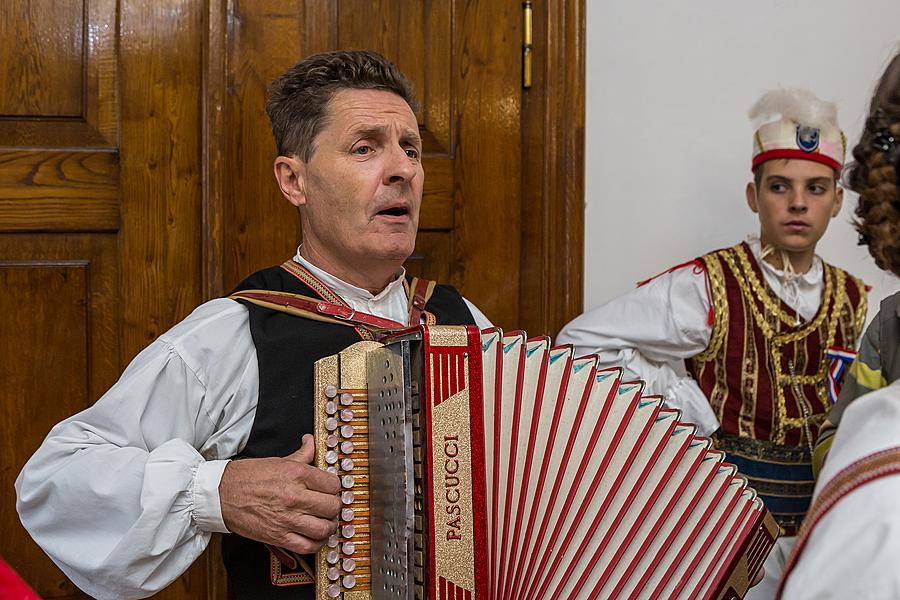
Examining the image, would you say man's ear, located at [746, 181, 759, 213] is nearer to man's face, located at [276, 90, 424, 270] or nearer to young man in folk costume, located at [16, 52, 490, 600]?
young man in folk costume, located at [16, 52, 490, 600]

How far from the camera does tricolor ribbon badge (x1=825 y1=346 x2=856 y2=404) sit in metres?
2.31

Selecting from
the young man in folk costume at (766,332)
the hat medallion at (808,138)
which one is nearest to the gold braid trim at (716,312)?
the young man in folk costume at (766,332)

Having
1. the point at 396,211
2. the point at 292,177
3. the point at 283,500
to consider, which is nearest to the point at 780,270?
the point at 396,211

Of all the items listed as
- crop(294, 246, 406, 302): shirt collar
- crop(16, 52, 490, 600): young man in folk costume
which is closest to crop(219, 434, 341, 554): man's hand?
crop(16, 52, 490, 600): young man in folk costume

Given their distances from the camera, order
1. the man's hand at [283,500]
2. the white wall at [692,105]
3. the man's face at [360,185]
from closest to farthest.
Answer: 1. the man's hand at [283,500]
2. the man's face at [360,185]
3. the white wall at [692,105]

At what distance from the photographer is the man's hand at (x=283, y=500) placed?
1.32m

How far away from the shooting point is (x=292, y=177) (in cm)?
167

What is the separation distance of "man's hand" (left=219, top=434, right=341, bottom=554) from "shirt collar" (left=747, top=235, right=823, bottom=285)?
1386 mm

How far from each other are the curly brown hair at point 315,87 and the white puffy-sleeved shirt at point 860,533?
1.03 meters

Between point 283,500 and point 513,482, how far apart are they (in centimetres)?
31

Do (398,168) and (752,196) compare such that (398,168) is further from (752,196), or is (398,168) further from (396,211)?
(752,196)

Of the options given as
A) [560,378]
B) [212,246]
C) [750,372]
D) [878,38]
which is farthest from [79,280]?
[878,38]

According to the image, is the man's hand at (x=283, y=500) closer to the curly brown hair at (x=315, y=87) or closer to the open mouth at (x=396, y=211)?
the open mouth at (x=396, y=211)

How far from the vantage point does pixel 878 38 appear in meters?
2.70
